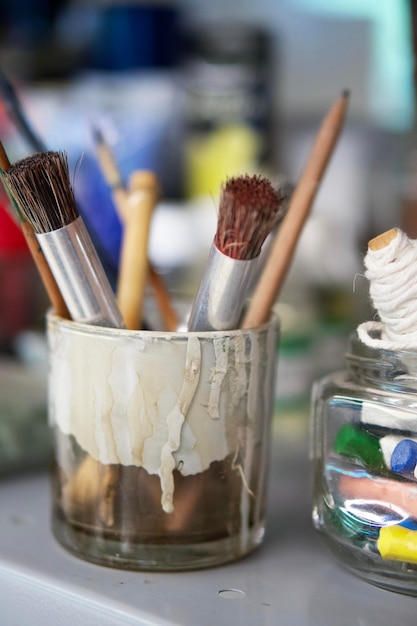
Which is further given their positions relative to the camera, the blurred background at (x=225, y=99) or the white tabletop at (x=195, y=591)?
the blurred background at (x=225, y=99)

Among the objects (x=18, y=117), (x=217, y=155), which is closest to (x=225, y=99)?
(x=217, y=155)

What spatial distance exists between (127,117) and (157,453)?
58 centimetres

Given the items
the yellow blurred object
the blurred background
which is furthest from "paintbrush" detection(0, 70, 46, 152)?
the yellow blurred object

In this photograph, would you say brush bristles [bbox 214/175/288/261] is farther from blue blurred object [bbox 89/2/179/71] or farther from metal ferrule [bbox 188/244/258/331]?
blue blurred object [bbox 89/2/179/71]

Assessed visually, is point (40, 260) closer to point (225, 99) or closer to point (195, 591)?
point (195, 591)

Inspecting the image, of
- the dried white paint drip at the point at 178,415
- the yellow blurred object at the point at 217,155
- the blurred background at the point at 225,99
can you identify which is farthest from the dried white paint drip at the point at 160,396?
the yellow blurred object at the point at 217,155

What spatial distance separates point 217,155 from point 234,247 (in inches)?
23.1

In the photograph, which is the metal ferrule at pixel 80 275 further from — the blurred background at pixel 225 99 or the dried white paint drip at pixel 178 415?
the blurred background at pixel 225 99

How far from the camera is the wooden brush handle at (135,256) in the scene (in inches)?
13.0

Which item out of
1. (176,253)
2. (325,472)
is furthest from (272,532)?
(176,253)

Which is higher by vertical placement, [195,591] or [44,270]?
[44,270]

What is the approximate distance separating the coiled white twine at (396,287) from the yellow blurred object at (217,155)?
0.57 metres

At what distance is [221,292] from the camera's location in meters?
0.28

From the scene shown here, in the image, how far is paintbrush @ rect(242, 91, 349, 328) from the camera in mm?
317
